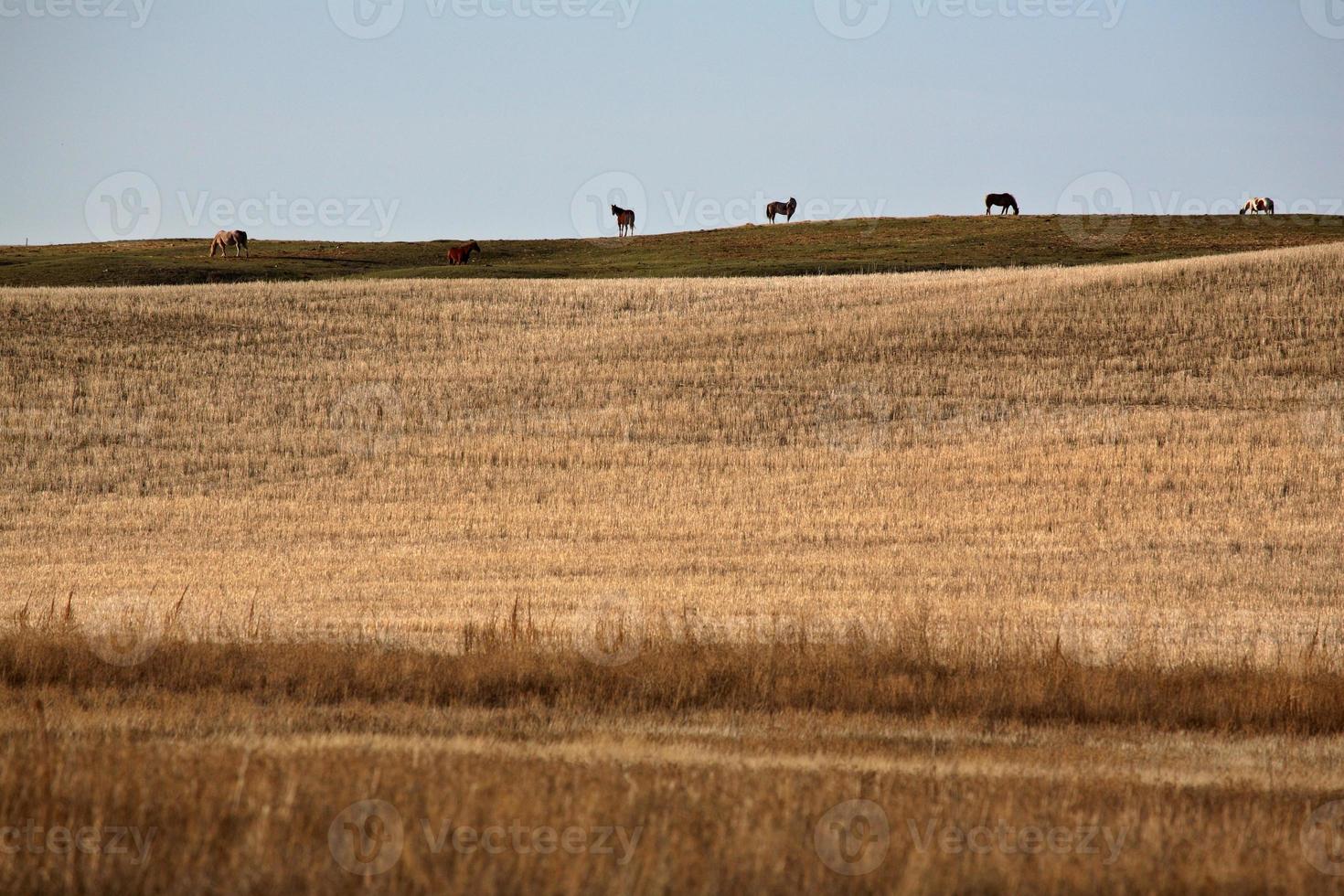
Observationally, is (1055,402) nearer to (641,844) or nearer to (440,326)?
(440,326)

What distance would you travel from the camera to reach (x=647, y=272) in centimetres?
6881

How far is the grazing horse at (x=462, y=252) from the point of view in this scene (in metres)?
73.8

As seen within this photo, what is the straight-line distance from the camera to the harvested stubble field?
19.1 ft

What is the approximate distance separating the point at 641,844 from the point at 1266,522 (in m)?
18.4

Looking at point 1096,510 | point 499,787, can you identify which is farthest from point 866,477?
point 499,787
